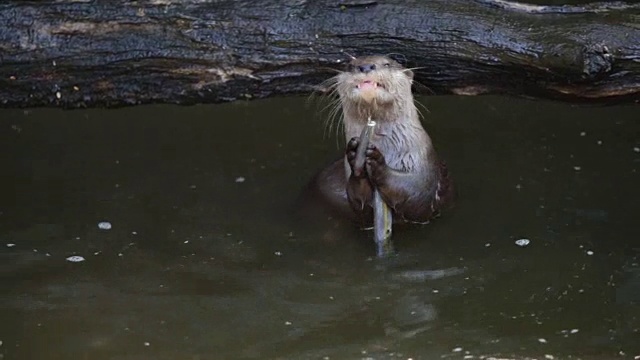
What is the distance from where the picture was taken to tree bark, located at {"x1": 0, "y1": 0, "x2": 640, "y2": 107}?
3.99 metres

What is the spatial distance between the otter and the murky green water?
110mm

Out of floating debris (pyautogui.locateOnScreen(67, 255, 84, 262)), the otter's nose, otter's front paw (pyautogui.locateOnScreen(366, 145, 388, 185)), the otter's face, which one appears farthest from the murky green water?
the otter's nose

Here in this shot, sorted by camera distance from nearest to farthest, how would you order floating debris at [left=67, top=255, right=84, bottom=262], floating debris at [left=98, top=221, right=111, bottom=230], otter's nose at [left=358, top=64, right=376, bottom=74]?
otter's nose at [left=358, top=64, right=376, bottom=74]
floating debris at [left=67, top=255, right=84, bottom=262]
floating debris at [left=98, top=221, right=111, bottom=230]

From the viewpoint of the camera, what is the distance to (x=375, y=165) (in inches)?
158

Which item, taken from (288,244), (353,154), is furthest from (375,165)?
(288,244)

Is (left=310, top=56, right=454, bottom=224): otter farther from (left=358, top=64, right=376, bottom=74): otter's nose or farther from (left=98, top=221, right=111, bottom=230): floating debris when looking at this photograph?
(left=98, top=221, right=111, bottom=230): floating debris

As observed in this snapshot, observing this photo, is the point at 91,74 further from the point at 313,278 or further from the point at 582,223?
the point at 582,223

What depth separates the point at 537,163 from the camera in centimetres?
479

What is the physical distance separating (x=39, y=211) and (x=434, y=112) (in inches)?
72.0

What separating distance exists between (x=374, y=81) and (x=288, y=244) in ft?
2.17

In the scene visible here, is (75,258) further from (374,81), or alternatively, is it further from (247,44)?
(374,81)

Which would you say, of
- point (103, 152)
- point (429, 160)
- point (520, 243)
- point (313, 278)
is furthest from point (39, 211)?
point (520, 243)

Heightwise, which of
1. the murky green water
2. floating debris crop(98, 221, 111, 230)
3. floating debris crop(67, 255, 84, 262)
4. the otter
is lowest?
floating debris crop(67, 255, 84, 262)

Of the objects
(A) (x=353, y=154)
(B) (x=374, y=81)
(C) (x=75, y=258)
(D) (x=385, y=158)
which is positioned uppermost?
(B) (x=374, y=81)
